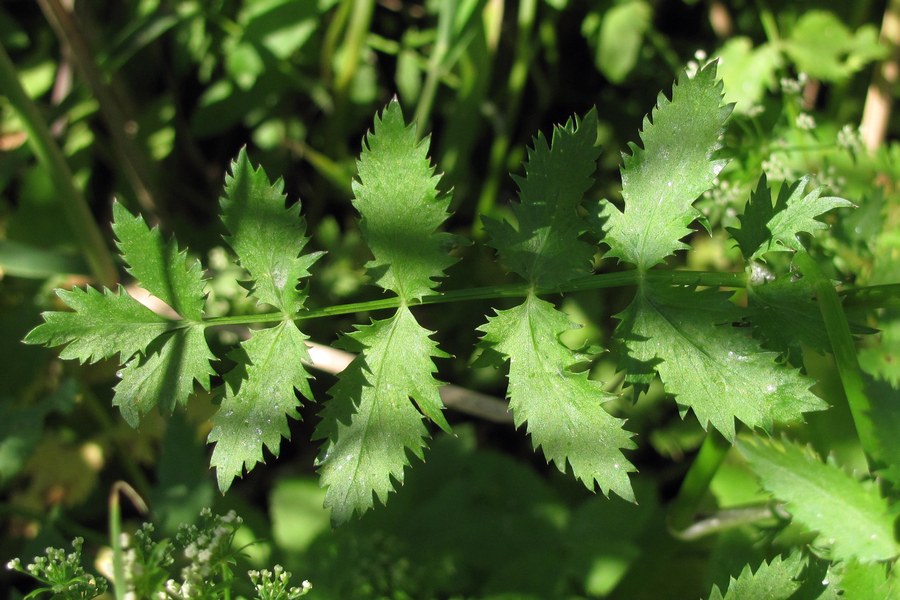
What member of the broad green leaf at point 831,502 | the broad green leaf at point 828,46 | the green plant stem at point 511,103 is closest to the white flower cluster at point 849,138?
the broad green leaf at point 828,46

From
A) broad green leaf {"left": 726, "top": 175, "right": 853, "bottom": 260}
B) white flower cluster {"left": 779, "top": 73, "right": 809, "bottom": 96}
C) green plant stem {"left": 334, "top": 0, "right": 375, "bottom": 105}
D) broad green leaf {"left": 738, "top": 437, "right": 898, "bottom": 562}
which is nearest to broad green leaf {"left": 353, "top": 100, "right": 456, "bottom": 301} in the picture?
broad green leaf {"left": 726, "top": 175, "right": 853, "bottom": 260}

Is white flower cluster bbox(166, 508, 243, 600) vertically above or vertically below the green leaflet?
below

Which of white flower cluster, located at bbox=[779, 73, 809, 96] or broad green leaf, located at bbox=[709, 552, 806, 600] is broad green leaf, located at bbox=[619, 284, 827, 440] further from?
white flower cluster, located at bbox=[779, 73, 809, 96]

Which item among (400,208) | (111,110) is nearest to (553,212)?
(400,208)

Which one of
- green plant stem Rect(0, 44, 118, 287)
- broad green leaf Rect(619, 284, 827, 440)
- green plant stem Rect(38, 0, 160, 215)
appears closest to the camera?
broad green leaf Rect(619, 284, 827, 440)

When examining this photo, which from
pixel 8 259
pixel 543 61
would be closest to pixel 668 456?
pixel 543 61

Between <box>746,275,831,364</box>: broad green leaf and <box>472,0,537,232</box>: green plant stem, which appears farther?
<box>472,0,537,232</box>: green plant stem
